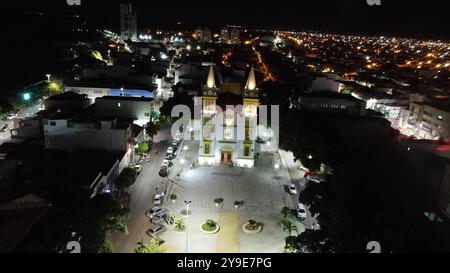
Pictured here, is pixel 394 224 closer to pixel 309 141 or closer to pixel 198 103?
pixel 309 141

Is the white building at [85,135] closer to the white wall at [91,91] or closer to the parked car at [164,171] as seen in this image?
the parked car at [164,171]

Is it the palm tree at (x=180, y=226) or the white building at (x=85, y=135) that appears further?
the white building at (x=85, y=135)

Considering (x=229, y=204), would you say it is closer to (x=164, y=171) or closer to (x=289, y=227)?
(x=289, y=227)

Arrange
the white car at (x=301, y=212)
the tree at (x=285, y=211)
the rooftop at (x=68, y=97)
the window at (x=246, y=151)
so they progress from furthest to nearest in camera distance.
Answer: the rooftop at (x=68, y=97) < the window at (x=246, y=151) < the white car at (x=301, y=212) < the tree at (x=285, y=211)

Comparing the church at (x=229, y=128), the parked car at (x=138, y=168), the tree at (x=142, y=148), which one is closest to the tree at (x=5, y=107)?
the tree at (x=142, y=148)

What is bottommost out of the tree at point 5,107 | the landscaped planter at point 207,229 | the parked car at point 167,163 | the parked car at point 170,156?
the landscaped planter at point 207,229

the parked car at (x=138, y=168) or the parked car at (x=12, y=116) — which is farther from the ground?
the parked car at (x=12, y=116)

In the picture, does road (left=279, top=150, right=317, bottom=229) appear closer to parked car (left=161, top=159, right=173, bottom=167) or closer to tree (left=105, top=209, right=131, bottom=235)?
parked car (left=161, top=159, right=173, bottom=167)

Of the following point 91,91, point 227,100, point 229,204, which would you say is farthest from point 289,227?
point 91,91
